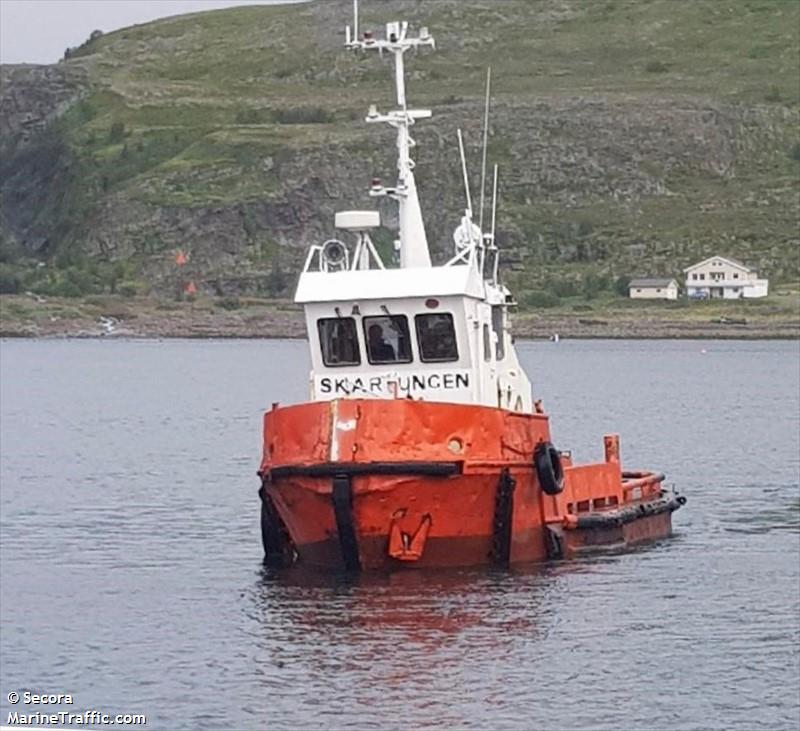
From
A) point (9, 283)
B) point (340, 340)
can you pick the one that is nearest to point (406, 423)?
point (340, 340)

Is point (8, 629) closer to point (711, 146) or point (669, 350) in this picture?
point (669, 350)

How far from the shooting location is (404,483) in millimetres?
31219

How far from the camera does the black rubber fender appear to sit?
3325 cm

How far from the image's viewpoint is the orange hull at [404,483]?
3109cm

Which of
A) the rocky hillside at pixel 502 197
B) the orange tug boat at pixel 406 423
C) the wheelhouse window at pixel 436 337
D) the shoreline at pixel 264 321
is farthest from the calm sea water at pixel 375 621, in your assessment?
the rocky hillside at pixel 502 197

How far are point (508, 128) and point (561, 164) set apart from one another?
5.96 metres

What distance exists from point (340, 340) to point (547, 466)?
3.46m

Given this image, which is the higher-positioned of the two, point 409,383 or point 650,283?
point 409,383

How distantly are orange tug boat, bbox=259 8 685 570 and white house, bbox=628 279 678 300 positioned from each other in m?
128

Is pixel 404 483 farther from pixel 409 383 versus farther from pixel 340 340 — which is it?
pixel 340 340

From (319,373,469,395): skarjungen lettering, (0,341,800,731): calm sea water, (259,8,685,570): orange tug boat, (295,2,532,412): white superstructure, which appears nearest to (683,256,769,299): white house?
(0,341,800,731): calm sea water

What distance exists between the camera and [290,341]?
155500 millimetres

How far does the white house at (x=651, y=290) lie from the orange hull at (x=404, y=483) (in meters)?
128
